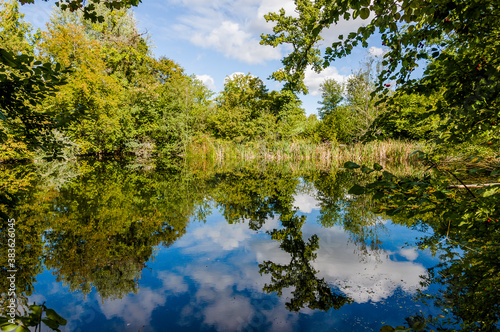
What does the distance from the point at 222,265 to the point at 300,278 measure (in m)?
1.25

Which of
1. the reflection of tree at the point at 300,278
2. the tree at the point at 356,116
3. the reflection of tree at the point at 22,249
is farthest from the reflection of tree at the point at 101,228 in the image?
the tree at the point at 356,116

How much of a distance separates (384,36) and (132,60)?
2546 cm

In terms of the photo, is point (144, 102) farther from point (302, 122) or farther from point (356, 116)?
point (356, 116)

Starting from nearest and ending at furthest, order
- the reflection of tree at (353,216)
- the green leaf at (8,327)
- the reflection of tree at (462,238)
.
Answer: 1. the green leaf at (8,327)
2. the reflection of tree at (462,238)
3. the reflection of tree at (353,216)

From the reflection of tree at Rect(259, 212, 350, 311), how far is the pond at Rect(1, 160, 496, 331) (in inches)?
0.6

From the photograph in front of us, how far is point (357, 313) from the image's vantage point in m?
2.79

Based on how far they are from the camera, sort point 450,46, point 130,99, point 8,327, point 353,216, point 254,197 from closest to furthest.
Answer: point 8,327 < point 450,46 < point 353,216 < point 254,197 < point 130,99

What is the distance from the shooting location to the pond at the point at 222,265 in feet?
9.12

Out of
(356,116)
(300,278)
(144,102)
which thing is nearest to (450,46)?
(300,278)

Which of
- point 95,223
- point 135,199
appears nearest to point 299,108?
point 135,199

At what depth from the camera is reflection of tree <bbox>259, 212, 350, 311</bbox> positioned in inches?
118

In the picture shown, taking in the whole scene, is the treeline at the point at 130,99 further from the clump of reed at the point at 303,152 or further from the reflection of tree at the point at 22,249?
the reflection of tree at the point at 22,249

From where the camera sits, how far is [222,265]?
13.2ft

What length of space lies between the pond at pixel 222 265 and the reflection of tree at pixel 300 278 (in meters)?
0.02
